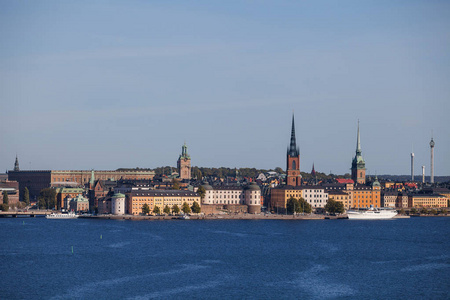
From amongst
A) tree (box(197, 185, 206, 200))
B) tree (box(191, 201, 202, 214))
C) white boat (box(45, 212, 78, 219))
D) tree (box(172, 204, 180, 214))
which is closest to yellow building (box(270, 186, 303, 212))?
A: tree (box(197, 185, 206, 200))

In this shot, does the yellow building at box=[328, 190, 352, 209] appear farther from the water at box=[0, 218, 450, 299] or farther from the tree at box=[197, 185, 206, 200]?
the water at box=[0, 218, 450, 299]

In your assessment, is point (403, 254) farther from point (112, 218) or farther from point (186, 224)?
point (112, 218)


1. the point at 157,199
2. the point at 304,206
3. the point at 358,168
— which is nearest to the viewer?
the point at 157,199

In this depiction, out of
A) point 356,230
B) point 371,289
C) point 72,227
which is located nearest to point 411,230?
point 356,230

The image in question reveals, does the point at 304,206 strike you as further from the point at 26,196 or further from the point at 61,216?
the point at 26,196

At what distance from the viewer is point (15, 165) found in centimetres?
14800

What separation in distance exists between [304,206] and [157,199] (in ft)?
56.5

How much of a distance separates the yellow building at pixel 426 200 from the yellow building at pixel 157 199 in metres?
34.9

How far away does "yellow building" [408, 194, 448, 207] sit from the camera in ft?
395

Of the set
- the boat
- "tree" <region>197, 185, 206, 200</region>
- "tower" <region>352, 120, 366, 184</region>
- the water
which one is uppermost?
"tower" <region>352, 120, 366, 184</region>

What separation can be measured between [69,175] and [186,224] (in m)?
58.6

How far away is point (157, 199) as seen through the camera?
97.3 metres

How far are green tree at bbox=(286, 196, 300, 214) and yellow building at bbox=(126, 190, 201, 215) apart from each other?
10.3 meters

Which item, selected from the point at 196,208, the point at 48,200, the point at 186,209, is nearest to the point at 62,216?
the point at 186,209
